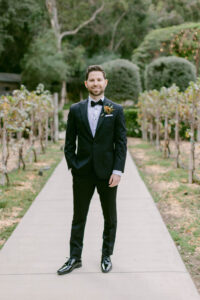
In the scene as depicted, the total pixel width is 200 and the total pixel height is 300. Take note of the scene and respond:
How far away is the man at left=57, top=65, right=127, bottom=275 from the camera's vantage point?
3453 millimetres

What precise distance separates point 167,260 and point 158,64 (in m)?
17.1

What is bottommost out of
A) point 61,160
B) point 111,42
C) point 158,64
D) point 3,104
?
point 61,160

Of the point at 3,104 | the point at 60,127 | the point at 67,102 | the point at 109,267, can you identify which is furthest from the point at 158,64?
the point at 67,102

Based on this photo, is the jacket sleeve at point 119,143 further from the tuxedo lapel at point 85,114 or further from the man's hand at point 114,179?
the tuxedo lapel at point 85,114

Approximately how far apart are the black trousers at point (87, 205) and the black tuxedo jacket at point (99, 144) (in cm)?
9

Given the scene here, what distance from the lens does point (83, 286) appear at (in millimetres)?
3242

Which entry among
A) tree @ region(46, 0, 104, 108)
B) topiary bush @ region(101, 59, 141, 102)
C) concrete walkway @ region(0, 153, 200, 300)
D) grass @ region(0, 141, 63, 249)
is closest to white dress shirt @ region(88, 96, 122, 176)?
concrete walkway @ region(0, 153, 200, 300)

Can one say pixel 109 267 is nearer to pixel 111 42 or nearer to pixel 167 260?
pixel 167 260

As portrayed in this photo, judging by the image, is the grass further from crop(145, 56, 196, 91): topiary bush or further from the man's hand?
crop(145, 56, 196, 91): topiary bush

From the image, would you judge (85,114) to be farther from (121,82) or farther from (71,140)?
(121,82)

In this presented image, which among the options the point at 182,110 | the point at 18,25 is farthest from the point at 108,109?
the point at 18,25

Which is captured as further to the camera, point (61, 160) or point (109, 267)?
point (61, 160)

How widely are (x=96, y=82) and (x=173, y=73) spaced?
16666mm

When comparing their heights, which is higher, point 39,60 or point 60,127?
point 39,60
